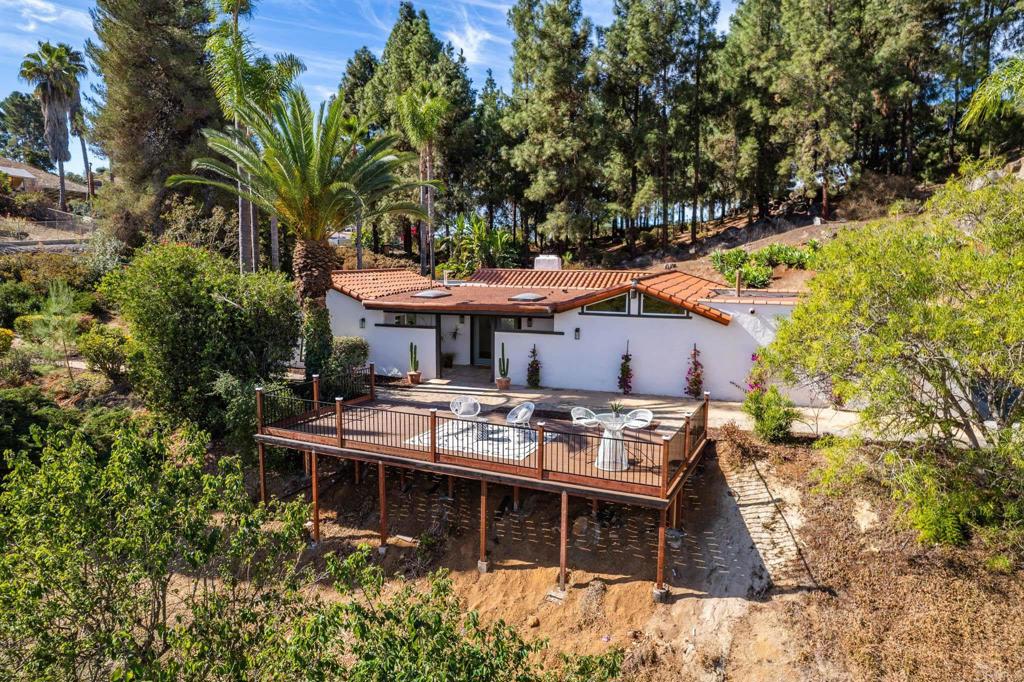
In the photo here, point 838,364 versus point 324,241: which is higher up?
point 324,241

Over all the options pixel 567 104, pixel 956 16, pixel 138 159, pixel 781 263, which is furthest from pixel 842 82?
pixel 138 159

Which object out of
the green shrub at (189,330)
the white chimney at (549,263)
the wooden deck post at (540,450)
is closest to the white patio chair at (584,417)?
the wooden deck post at (540,450)

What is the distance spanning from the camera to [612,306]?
17.2 m

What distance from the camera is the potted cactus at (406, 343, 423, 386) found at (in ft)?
61.9

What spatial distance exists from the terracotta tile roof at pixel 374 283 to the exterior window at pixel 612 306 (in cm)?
735

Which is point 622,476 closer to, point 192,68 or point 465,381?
point 465,381

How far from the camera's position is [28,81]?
151ft

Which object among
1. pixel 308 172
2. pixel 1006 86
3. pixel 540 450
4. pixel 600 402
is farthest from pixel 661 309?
pixel 308 172

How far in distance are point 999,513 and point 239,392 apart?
15483 millimetres

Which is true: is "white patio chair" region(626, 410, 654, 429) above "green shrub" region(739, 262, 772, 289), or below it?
below

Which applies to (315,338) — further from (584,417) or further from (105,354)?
(584,417)

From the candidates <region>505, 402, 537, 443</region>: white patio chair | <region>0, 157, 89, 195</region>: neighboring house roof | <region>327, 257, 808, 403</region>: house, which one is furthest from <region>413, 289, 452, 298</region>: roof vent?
<region>0, 157, 89, 195</region>: neighboring house roof

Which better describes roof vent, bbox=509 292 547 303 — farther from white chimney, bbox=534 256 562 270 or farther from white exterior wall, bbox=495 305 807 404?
white chimney, bbox=534 256 562 270

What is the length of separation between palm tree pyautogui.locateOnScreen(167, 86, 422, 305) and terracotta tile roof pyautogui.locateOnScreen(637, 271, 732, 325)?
28.4ft
